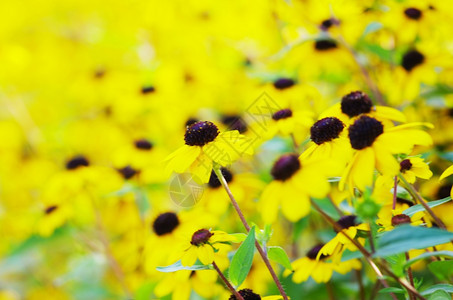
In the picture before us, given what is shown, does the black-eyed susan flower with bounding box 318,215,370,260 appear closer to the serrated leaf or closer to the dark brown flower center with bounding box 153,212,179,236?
the serrated leaf

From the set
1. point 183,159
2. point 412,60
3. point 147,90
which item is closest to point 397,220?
point 183,159

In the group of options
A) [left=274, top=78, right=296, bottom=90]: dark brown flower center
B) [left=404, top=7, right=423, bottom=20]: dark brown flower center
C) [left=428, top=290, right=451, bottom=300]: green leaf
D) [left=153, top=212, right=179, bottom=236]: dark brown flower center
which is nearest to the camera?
[left=428, top=290, right=451, bottom=300]: green leaf

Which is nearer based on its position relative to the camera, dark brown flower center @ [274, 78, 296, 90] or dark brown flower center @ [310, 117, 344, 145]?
dark brown flower center @ [310, 117, 344, 145]

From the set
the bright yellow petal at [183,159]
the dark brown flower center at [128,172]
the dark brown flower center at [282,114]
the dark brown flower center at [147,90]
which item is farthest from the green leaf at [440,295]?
the dark brown flower center at [147,90]

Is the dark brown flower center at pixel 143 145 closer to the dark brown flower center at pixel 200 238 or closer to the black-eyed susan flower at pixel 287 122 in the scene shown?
the black-eyed susan flower at pixel 287 122

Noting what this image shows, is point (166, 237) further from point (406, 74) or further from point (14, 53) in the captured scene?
point (14, 53)

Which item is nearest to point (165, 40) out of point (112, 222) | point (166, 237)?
point (112, 222)

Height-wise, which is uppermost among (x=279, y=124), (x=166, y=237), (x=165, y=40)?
(x=165, y=40)

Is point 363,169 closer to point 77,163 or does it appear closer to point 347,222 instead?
point 347,222

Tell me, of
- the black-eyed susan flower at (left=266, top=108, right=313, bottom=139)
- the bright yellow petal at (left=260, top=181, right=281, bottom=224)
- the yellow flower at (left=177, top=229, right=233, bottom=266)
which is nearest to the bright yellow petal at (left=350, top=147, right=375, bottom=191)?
the bright yellow petal at (left=260, top=181, right=281, bottom=224)
